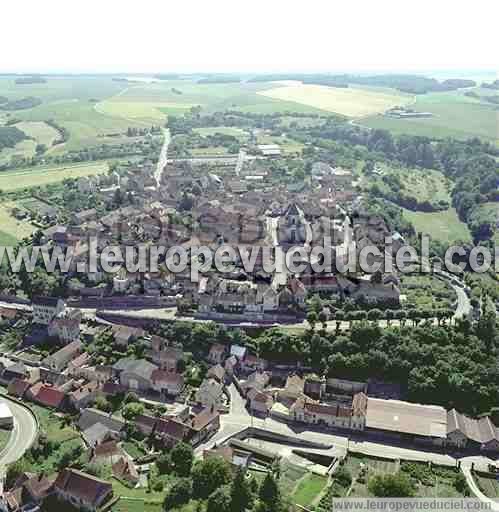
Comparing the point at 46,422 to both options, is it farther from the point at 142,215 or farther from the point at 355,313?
the point at 142,215

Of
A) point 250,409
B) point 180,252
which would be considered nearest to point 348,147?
point 180,252

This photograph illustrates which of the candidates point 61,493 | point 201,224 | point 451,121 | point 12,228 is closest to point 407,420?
point 61,493

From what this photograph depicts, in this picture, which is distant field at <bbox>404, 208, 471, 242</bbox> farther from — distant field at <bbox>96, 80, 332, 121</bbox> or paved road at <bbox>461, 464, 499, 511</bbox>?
distant field at <bbox>96, 80, 332, 121</bbox>

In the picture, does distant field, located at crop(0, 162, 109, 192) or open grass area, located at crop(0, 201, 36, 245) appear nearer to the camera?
open grass area, located at crop(0, 201, 36, 245)

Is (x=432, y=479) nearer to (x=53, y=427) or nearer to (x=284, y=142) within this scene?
(x=53, y=427)

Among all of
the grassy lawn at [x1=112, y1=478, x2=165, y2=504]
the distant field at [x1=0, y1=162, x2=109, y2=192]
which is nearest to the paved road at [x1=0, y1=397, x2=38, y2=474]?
the grassy lawn at [x1=112, y1=478, x2=165, y2=504]

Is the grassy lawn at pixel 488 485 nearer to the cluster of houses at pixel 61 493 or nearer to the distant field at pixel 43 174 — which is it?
the cluster of houses at pixel 61 493
